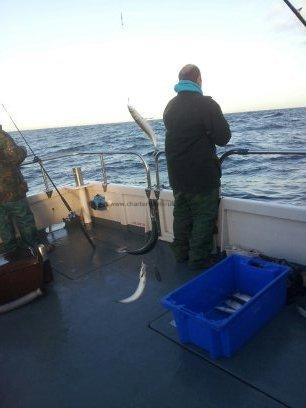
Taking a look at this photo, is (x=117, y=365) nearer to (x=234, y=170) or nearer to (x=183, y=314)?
(x=183, y=314)

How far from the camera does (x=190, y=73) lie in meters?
3.44

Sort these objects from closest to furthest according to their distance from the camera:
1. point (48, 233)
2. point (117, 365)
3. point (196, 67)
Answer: point (117, 365), point (196, 67), point (48, 233)

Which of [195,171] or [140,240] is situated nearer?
[195,171]

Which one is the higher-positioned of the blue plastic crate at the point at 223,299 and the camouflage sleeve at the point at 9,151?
the camouflage sleeve at the point at 9,151

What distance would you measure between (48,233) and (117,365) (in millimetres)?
3608

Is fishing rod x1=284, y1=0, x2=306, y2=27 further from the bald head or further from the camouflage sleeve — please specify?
the camouflage sleeve

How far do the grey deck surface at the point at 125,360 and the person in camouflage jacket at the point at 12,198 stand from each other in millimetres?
1246

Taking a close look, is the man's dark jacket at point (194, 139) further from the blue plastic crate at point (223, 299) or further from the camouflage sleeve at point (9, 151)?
the camouflage sleeve at point (9, 151)

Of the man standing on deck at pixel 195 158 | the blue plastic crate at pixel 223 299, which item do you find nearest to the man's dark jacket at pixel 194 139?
the man standing on deck at pixel 195 158

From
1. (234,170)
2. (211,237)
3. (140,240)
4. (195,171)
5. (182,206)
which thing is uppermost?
(195,171)

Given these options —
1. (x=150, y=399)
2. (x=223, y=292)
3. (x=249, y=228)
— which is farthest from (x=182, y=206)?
(x=150, y=399)

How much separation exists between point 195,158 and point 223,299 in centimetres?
141

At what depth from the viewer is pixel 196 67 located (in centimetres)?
347

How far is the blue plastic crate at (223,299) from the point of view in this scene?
7.98 ft
